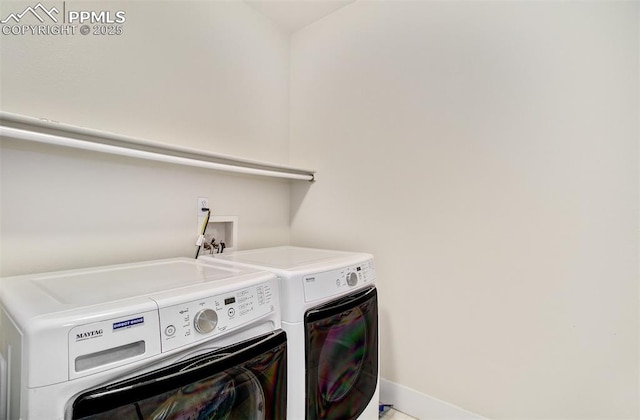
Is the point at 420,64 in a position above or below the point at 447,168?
above

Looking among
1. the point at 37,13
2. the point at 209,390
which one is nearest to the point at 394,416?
the point at 209,390

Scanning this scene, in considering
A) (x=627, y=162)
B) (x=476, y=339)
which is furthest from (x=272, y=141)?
(x=627, y=162)

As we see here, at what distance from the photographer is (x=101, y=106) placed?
125 centimetres

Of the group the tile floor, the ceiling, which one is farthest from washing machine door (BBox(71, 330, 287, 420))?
the ceiling

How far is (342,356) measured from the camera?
119 centimetres

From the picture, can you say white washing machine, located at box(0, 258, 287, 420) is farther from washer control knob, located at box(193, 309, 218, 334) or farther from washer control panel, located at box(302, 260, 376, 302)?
washer control panel, located at box(302, 260, 376, 302)

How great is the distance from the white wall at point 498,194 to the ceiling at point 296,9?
17 centimetres

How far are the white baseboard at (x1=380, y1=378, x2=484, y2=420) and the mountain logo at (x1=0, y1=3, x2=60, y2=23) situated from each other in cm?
230

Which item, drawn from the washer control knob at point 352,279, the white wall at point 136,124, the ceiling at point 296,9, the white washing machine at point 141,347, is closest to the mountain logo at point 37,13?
the white wall at point 136,124

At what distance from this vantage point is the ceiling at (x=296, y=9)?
1888mm

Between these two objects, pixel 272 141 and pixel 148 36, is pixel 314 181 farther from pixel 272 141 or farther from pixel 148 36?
pixel 148 36

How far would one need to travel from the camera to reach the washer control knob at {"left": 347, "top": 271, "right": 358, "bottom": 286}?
124cm

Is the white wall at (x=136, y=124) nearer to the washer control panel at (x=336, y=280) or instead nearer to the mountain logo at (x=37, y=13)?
the mountain logo at (x=37, y=13)

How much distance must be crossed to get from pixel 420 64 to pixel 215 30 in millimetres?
1180
